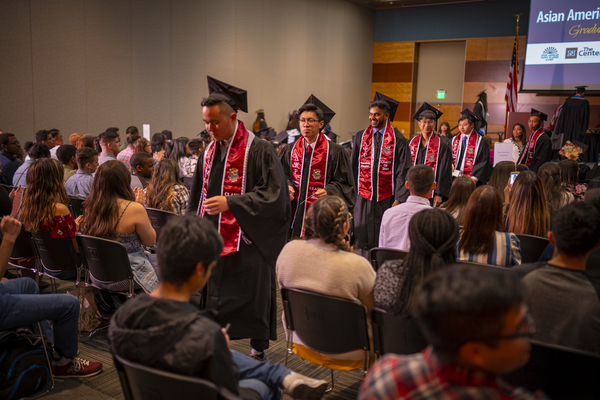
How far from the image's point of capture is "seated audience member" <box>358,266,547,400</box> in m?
0.89

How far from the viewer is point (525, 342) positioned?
920 millimetres

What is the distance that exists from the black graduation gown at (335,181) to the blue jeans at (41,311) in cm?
204

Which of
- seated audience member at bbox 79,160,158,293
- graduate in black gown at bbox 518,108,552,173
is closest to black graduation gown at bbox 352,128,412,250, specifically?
seated audience member at bbox 79,160,158,293

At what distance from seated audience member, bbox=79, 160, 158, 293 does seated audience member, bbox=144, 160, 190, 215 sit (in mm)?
823

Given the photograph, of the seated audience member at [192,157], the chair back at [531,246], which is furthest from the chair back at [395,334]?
the seated audience member at [192,157]

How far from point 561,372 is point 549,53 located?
11.5 metres

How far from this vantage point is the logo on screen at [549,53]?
1088cm

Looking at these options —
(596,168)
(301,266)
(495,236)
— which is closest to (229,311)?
(301,266)

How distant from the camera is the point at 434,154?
18.7ft

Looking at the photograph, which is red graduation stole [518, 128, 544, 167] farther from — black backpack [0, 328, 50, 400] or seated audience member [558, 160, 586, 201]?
black backpack [0, 328, 50, 400]

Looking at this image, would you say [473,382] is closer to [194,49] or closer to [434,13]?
[194,49]

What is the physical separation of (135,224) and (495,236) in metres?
2.16

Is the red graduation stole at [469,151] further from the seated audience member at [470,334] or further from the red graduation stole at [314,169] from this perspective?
the seated audience member at [470,334]

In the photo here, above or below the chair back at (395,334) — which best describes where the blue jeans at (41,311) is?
below
